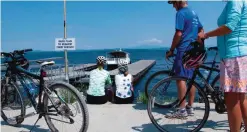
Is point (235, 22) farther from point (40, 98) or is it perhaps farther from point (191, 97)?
point (40, 98)

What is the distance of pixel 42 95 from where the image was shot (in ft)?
Result: 11.7

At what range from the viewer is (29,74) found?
3678 mm

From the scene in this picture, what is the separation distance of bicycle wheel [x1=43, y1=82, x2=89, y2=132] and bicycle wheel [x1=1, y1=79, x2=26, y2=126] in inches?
24.2

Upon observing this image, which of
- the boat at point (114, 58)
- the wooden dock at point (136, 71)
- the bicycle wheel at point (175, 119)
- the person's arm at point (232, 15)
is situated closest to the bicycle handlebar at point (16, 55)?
the bicycle wheel at point (175, 119)

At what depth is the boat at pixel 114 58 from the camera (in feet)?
126

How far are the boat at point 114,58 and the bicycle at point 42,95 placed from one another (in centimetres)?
3426

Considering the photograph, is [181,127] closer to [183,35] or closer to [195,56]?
[195,56]

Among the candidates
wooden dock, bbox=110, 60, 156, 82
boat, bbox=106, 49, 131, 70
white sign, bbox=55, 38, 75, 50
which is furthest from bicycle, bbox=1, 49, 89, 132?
boat, bbox=106, 49, 131, 70

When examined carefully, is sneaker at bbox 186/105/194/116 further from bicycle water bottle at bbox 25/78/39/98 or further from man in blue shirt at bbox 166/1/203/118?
bicycle water bottle at bbox 25/78/39/98

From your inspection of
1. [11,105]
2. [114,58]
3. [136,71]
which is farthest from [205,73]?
[114,58]

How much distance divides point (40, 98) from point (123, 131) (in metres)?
1.09

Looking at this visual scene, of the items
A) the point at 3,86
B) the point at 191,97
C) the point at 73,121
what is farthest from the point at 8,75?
the point at 191,97

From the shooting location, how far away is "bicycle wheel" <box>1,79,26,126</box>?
4008 mm

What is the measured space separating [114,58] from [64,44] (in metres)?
34.9
